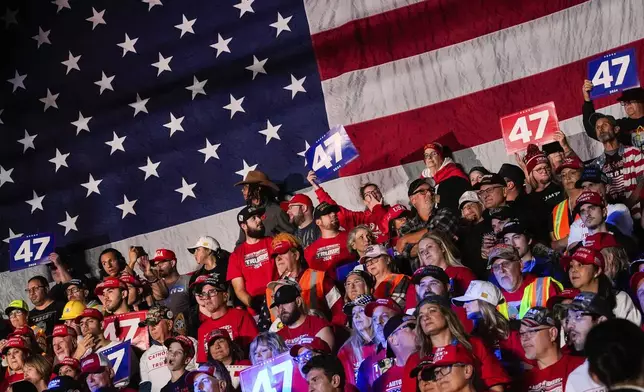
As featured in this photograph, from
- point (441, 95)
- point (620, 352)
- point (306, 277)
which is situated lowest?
point (620, 352)

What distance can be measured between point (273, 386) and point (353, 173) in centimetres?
481

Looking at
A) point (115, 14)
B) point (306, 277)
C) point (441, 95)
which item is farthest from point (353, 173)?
point (115, 14)

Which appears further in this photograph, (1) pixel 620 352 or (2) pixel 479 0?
(2) pixel 479 0

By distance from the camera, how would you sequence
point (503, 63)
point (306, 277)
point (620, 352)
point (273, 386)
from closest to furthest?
point (620, 352)
point (273, 386)
point (306, 277)
point (503, 63)

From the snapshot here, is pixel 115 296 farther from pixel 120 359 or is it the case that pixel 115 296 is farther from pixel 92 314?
pixel 120 359

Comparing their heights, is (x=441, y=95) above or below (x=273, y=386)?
above

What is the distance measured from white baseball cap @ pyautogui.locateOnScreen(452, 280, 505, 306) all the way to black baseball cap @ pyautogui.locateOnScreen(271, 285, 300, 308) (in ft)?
4.19

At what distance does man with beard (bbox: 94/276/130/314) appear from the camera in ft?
31.9

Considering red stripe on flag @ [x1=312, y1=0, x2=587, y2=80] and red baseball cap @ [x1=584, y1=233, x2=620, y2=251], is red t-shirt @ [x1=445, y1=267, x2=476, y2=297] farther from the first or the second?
red stripe on flag @ [x1=312, y1=0, x2=587, y2=80]

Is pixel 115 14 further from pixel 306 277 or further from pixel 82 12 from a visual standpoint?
pixel 306 277

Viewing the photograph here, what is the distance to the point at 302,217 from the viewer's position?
9977 millimetres

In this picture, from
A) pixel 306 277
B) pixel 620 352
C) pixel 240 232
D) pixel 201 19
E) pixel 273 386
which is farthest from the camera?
pixel 201 19

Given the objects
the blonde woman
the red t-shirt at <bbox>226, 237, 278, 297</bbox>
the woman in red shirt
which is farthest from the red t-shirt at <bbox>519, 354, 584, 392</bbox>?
the red t-shirt at <bbox>226, 237, 278, 297</bbox>

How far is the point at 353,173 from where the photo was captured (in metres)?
11.3
